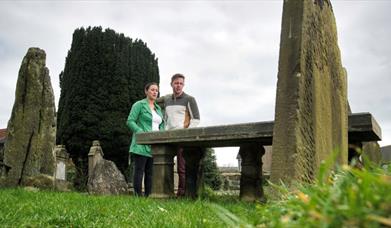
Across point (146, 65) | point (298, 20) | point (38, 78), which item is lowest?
point (298, 20)

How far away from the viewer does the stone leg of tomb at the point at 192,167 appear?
22.9 ft

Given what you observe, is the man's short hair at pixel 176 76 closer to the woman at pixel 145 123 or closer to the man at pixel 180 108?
the man at pixel 180 108

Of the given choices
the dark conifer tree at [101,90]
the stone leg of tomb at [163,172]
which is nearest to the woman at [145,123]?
the stone leg of tomb at [163,172]

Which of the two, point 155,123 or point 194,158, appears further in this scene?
point 155,123

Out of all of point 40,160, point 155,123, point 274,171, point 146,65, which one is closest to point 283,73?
point 274,171

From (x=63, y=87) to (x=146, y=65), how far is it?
14.0ft

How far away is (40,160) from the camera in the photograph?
9.58 meters

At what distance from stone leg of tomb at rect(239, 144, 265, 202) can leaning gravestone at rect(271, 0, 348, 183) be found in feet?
6.14

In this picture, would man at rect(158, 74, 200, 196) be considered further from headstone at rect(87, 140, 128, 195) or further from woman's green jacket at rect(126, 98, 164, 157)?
headstone at rect(87, 140, 128, 195)

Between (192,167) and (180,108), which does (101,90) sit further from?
(192,167)

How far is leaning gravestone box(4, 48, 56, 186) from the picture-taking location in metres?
9.23

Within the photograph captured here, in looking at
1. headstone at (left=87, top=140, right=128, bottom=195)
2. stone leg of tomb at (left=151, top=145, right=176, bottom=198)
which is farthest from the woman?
headstone at (left=87, top=140, right=128, bottom=195)

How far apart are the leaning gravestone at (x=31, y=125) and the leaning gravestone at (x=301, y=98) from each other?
684cm

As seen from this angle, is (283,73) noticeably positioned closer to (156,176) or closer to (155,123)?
(156,176)
